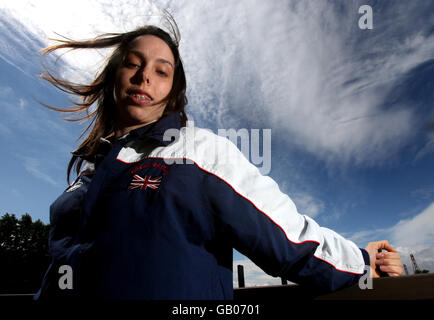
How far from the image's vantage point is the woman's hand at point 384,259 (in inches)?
41.4

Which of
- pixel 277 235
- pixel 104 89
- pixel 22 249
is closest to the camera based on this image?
pixel 277 235

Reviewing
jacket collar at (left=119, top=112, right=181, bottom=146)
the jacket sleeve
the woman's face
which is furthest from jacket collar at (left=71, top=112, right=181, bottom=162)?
the jacket sleeve

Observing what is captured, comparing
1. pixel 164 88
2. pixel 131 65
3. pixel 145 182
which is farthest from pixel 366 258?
pixel 131 65

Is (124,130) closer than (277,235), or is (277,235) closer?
(277,235)

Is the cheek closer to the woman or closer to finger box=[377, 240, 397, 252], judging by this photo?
the woman

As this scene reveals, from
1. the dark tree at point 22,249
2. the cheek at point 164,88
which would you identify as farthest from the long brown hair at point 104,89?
the dark tree at point 22,249

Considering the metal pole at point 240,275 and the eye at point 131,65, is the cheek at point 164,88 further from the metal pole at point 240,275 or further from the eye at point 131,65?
the metal pole at point 240,275

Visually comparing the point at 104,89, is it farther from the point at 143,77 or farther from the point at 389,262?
the point at 389,262

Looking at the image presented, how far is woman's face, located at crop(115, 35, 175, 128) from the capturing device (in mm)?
1564

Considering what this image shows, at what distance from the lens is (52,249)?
1327 mm

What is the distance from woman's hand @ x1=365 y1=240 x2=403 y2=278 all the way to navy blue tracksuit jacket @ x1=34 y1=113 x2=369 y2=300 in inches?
3.4

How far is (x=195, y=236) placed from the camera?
3.20 feet

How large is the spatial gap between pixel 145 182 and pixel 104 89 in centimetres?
149
